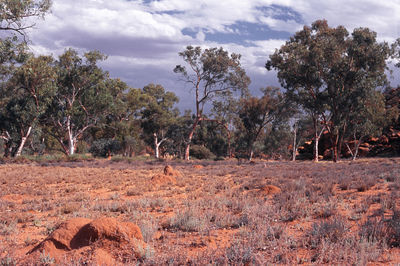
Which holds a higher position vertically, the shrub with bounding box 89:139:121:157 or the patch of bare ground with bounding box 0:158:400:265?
the shrub with bounding box 89:139:121:157

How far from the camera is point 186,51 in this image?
132 feet

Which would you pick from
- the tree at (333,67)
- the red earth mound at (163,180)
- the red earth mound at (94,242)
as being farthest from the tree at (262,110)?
the red earth mound at (94,242)

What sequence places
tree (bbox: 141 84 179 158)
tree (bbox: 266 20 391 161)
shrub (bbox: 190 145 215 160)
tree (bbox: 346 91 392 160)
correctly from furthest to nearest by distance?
1. shrub (bbox: 190 145 215 160)
2. tree (bbox: 141 84 179 158)
3. tree (bbox: 346 91 392 160)
4. tree (bbox: 266 20 391 161)

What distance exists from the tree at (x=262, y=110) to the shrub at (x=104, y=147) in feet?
57.0

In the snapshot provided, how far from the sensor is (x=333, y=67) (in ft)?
106

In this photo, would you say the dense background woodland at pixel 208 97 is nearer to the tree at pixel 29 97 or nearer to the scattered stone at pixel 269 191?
the tree at pixel 29 97

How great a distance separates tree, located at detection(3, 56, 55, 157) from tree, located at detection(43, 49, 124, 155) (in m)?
3.19

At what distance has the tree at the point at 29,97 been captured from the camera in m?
31.8

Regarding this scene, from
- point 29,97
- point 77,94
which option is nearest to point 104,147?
point 77,94

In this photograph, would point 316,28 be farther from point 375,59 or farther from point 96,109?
point 96,109

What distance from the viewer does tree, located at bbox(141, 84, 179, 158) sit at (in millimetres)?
48875

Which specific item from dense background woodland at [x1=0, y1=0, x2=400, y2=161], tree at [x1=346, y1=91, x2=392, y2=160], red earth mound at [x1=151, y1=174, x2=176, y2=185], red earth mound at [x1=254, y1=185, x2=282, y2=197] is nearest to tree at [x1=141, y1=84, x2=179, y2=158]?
dense background woodland at [x1=0, y1=0, x2=400, y2=161]

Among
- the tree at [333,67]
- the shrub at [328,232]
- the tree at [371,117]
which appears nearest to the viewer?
the shrub at [328,232]

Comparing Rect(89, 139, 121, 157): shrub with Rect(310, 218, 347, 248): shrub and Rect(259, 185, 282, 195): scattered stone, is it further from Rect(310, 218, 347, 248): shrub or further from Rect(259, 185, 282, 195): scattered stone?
Rect(310, 218, 347, 248): shrub
